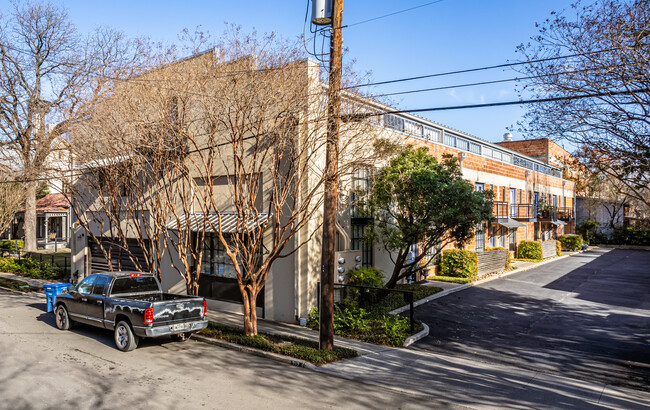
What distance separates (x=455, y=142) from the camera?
22953 mm

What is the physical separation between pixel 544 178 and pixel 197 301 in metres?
33.1

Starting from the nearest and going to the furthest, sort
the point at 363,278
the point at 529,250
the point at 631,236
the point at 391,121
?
1. the point at 363,278
2. the point at 391,121
3. the point at 529,250
4. the point at 631,236

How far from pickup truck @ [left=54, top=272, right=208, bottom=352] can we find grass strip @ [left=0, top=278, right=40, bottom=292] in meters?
8.76

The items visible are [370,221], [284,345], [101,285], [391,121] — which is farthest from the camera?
[370,221]

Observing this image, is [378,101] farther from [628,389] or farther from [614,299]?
[614,299]

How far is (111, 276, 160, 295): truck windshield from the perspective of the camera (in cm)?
1138

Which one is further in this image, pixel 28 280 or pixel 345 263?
pixel 28 280

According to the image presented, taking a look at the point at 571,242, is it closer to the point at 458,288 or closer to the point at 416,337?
the point at 458,288

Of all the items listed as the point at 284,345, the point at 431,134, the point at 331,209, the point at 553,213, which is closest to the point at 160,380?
the point at 284,345

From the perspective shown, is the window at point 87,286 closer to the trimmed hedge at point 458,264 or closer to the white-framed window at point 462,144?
the trimmed hedge at point 458,264

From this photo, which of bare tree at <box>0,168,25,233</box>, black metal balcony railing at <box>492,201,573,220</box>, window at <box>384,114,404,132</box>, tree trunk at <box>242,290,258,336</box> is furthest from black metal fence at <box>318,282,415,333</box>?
bare tree at <box>0,168,25,233</box>

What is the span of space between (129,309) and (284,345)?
3688 millimetres

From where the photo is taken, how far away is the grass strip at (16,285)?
64.0ft

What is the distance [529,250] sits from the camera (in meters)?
29.9
